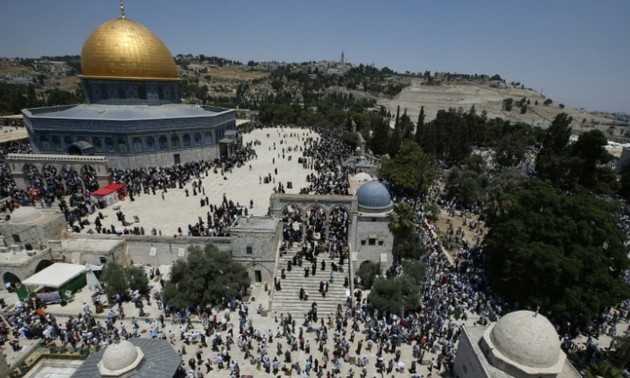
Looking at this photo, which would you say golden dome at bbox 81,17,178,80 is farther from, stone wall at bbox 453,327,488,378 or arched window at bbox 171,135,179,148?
stone wall at bbox 453,327,488,378

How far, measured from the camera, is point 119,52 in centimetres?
3566

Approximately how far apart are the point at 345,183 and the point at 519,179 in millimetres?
18059

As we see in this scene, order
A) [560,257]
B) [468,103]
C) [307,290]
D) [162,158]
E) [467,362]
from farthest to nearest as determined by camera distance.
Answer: [468,103] < [162,158] < [307,290] < [560,257] < [467,362]

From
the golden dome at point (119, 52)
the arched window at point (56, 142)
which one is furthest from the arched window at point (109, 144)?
the golden dome at point (119, 52)

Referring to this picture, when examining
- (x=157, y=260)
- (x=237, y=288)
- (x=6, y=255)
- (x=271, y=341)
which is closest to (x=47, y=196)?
(x=6, y=255)

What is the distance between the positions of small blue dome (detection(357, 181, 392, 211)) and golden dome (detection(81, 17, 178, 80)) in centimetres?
2942

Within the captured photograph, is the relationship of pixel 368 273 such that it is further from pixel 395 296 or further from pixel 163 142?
pixel 163 142

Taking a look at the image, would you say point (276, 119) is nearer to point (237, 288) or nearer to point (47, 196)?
point (47, 196)

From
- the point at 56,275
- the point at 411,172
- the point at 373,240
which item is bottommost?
the point at 56,275

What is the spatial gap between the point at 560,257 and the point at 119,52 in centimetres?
4205

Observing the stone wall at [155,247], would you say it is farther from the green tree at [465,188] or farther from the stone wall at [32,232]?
the green tree at [465,188]

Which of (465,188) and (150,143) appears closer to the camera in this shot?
(465,188)

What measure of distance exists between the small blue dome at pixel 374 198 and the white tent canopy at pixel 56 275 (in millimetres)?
16788

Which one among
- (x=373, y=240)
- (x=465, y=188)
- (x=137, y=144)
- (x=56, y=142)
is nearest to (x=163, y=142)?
(x=137, y=144)
